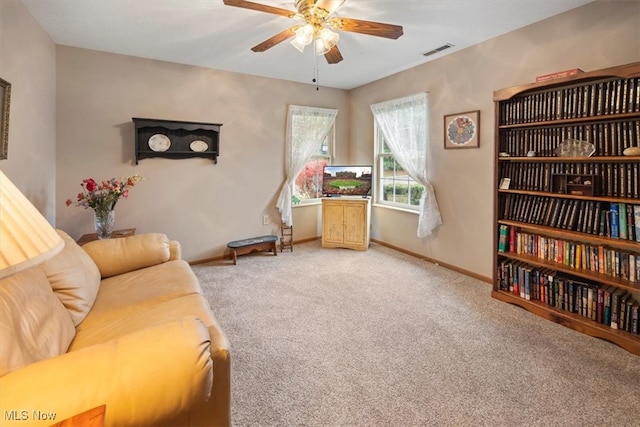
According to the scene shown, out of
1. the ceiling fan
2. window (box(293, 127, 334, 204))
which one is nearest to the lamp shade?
the ceiling fan

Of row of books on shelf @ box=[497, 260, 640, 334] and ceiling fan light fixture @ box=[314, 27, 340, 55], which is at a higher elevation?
ceiling fan light fixture @ box=[314, 27, 340, 55]

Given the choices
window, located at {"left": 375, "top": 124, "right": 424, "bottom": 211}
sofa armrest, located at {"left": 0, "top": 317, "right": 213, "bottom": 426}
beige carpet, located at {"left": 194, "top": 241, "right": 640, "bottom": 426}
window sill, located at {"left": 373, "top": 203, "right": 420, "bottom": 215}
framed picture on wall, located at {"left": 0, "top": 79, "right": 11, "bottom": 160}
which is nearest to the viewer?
sofa armrest, located at {"left": 0, "top": 317, "right": 213, "bottom": 426}

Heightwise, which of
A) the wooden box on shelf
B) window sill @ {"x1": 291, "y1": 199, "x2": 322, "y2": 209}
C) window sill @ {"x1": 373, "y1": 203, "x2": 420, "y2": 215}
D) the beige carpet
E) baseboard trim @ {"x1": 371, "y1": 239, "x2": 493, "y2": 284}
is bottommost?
the beige carpet

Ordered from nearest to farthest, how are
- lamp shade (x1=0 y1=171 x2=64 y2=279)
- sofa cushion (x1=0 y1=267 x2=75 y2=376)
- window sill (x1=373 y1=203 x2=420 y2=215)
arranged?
lamp shade (x1=0 y1=171 x2=64 y2=279) < sofa cushion (x1=0 y1=267 x2=75 y2=376) < window sill (x1=373 y1=203 x2=420 y2=215)

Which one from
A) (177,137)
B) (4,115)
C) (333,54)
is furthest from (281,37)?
(177,137)

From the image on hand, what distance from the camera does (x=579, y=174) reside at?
258 centimetres

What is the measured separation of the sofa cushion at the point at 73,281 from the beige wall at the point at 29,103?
2.95ft

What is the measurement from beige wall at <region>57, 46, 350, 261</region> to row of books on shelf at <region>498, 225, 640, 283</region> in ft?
9.86

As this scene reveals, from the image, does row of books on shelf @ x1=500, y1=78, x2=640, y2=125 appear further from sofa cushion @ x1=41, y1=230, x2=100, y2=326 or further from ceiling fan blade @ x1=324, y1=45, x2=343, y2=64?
sofa cushion @ x1=41, y1=230, x2=100, y2=326

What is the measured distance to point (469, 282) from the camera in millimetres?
3580

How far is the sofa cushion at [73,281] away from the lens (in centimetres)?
175

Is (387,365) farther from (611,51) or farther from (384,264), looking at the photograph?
(611,51)

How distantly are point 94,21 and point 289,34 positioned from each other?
1795mm

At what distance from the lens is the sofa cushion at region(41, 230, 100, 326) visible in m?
1.75
